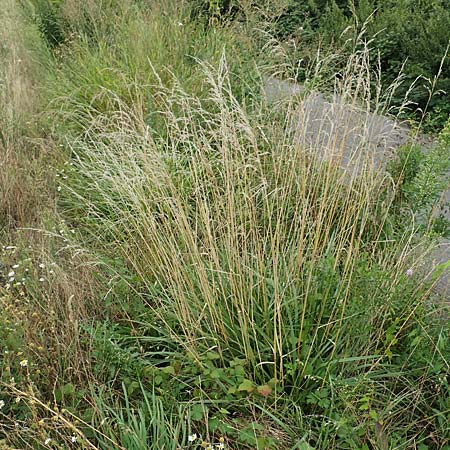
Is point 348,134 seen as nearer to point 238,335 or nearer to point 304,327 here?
point 304,327

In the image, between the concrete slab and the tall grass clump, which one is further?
the concrete slab

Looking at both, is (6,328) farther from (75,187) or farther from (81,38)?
(81,38)

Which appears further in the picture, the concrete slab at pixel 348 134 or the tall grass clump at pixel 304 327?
the concrete slab at pixel 348 134

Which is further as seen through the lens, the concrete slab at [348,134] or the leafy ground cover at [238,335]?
the concrete slab at [348,134]

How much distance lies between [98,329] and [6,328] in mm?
369

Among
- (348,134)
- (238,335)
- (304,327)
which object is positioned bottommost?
(238,335)

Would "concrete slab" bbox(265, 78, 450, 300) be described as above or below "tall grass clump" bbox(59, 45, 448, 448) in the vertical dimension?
above

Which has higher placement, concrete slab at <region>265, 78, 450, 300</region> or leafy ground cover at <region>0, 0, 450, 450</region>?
concrete slab at <region>265, 78, 450, 300</region>

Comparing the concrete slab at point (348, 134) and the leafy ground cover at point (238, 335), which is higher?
the concrete slab at point (348, 134)

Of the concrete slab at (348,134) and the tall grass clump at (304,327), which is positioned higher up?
the concrete slab at (348,134)

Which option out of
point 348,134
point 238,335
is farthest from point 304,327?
point 348,134

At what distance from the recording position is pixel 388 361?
7.24 feet

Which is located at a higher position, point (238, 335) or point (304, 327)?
point (304, 327)

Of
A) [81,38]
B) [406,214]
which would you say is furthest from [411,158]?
[81,38]
